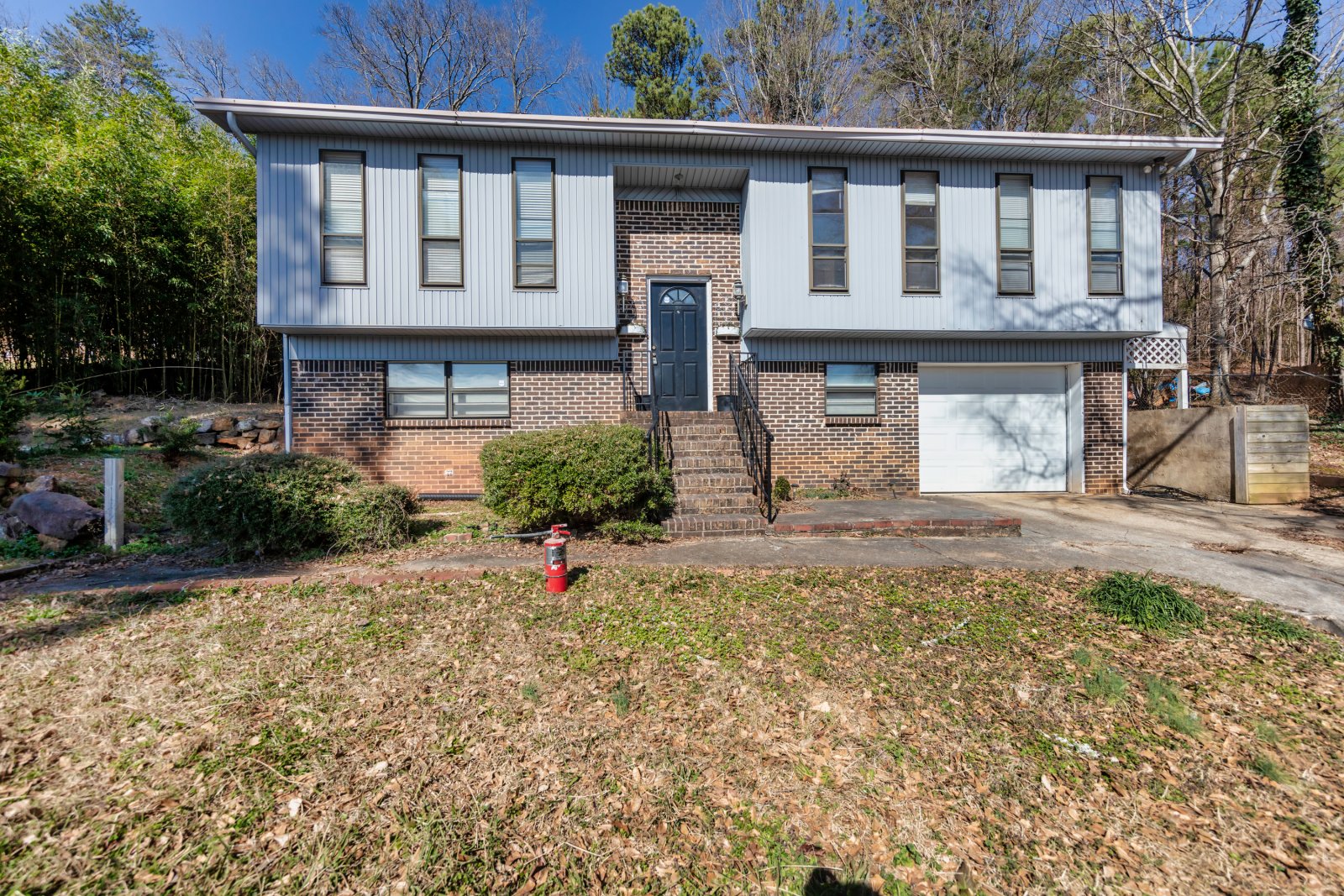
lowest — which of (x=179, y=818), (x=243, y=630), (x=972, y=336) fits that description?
(x=179, y=818)

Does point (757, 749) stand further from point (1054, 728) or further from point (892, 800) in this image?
point (1054, 728)

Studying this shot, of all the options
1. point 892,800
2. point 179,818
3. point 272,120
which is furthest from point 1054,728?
point 272,120

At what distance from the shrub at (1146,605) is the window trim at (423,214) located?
28.0ft

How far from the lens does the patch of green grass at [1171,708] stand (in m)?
2.83

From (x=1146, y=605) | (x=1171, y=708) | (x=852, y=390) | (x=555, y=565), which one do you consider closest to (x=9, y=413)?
(x=555, y=565)

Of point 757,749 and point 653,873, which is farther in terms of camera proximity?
point 757,749

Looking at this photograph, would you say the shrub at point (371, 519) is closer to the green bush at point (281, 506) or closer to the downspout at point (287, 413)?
the green bush at point (281, 506)

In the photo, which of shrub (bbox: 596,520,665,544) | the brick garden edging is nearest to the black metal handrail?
the brick garden edging

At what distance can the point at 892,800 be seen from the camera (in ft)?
7.64

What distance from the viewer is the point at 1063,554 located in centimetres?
558

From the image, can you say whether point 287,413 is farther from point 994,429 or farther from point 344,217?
point 994,429

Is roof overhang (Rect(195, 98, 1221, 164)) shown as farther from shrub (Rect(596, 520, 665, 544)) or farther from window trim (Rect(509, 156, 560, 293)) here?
shrub (Rect(596, 520, 665, 544))

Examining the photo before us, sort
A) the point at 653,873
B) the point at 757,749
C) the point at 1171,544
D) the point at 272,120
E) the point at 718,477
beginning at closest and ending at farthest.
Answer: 1. the point at 653,873
2. the point at 757,749
3. the point at 1171,544
4. the point at 718,477
5. the point at 272,120

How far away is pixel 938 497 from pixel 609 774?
26.8 ft
